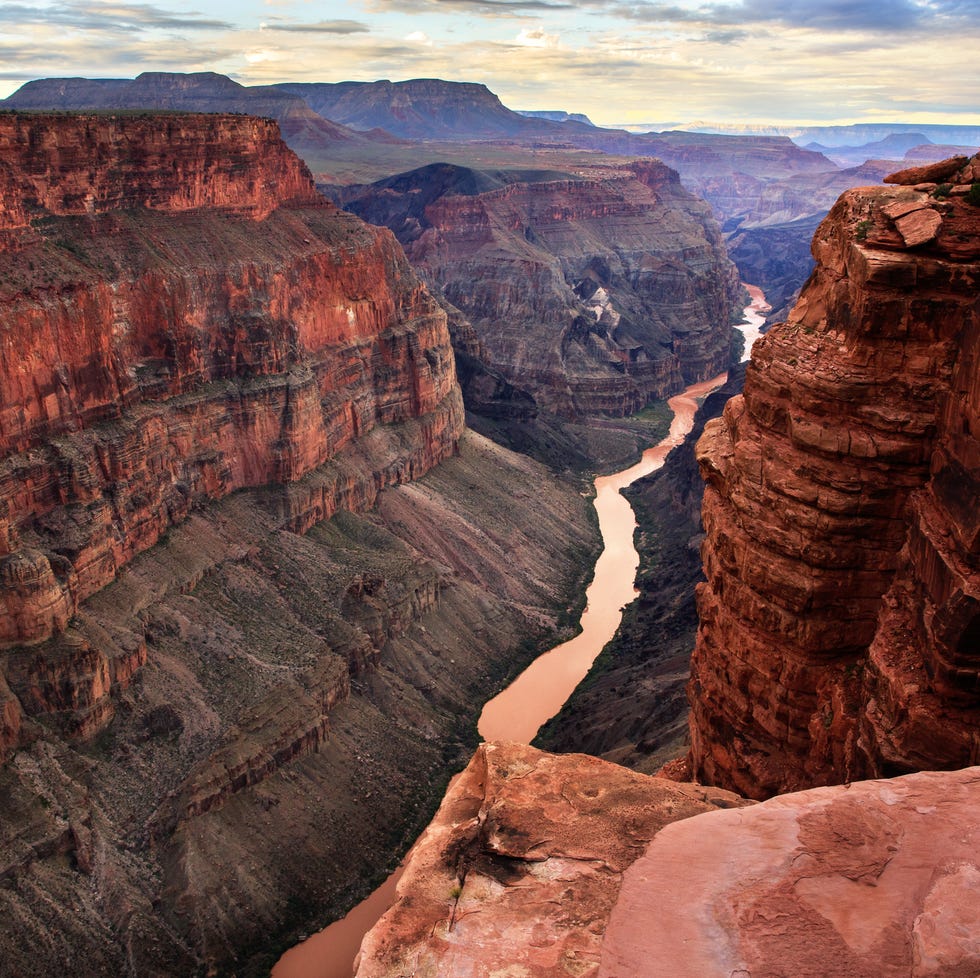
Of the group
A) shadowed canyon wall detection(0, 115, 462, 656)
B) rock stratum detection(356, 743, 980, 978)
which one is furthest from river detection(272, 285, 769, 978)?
rock stratum detection(356, 743, 980, 978)

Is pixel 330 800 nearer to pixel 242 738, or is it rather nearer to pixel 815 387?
pixel 242 738

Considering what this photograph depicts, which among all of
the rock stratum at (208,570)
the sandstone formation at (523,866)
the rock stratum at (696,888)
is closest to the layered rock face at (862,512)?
the sandstone formation at (523,866)

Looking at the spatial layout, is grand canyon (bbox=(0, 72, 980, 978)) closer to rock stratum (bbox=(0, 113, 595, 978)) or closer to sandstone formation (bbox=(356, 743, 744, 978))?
sandstone formation (bbox=(356, 743, 744, 978))

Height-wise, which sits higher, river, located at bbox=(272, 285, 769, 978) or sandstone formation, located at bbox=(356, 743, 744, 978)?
Result: sandstone formation, located at bbox=(356, 743, 744, 978)

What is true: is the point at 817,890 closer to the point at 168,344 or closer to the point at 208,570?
the point at 208,570

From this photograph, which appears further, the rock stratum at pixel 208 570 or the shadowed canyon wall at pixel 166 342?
the shadowed canyon wall at pixel 166 342

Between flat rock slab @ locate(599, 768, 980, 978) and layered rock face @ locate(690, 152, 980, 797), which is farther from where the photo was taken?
layered rock face @ locate(690, 152, 980, 797)

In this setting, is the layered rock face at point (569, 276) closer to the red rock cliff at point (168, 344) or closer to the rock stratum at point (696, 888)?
the red rock cliff at point (168, 344)
